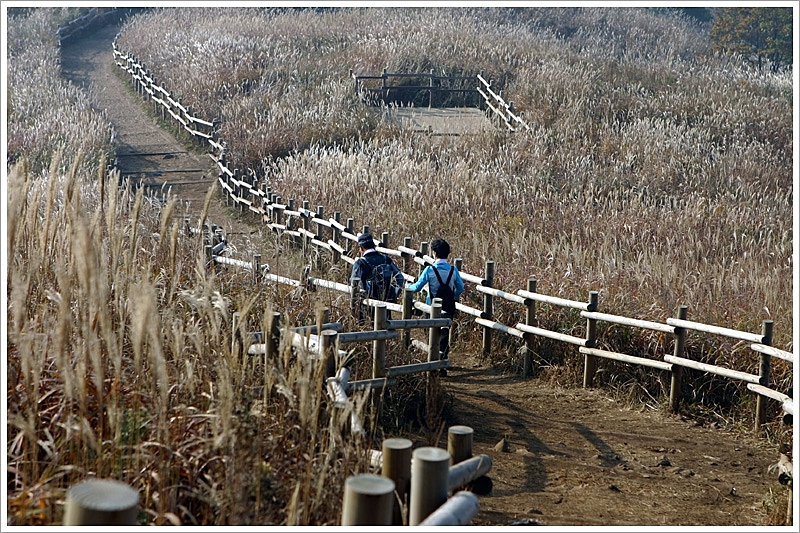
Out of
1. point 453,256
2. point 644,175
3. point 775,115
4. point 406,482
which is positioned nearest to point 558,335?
point 453,256

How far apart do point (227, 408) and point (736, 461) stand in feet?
13.6

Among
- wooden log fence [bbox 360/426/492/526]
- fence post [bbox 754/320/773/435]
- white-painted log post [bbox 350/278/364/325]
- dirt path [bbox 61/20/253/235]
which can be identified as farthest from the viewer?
dirt path [bbox 61/20/253/235]

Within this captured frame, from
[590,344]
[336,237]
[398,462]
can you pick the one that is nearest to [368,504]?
[398,462]

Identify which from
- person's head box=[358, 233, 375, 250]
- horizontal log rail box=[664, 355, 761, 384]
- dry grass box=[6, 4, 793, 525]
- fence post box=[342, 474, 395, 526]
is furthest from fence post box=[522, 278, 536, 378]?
fence post box=[342, 474, 395, 526]

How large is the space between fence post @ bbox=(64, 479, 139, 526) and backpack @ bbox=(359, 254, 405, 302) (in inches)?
204

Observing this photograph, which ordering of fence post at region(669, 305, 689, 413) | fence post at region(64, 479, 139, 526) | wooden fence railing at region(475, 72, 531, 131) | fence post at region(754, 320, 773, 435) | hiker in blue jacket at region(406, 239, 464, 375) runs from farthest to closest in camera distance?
wooden fence railing at region(475, 72, 531, 131)
hiker in blue jacket at region(406, 239, 464, 375)
fence post at region(669, 305, 689, 413)
fence post at region(754, 320, 773, 435)
fence post at region(64, 479, 139, 526)

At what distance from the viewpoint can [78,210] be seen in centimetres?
317

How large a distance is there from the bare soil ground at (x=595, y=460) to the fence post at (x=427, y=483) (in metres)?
1.41

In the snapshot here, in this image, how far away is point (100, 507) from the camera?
196 cm

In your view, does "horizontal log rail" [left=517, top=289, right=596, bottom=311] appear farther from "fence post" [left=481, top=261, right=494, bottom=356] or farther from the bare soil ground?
the bare soil ground

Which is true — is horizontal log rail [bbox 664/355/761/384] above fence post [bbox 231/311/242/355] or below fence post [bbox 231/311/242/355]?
below

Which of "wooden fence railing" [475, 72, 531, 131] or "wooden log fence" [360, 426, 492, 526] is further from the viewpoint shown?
"wooden fence railing" [475, 72, 531, 131]

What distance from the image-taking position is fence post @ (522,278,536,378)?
7270 millimetres

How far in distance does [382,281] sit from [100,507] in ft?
17.9
